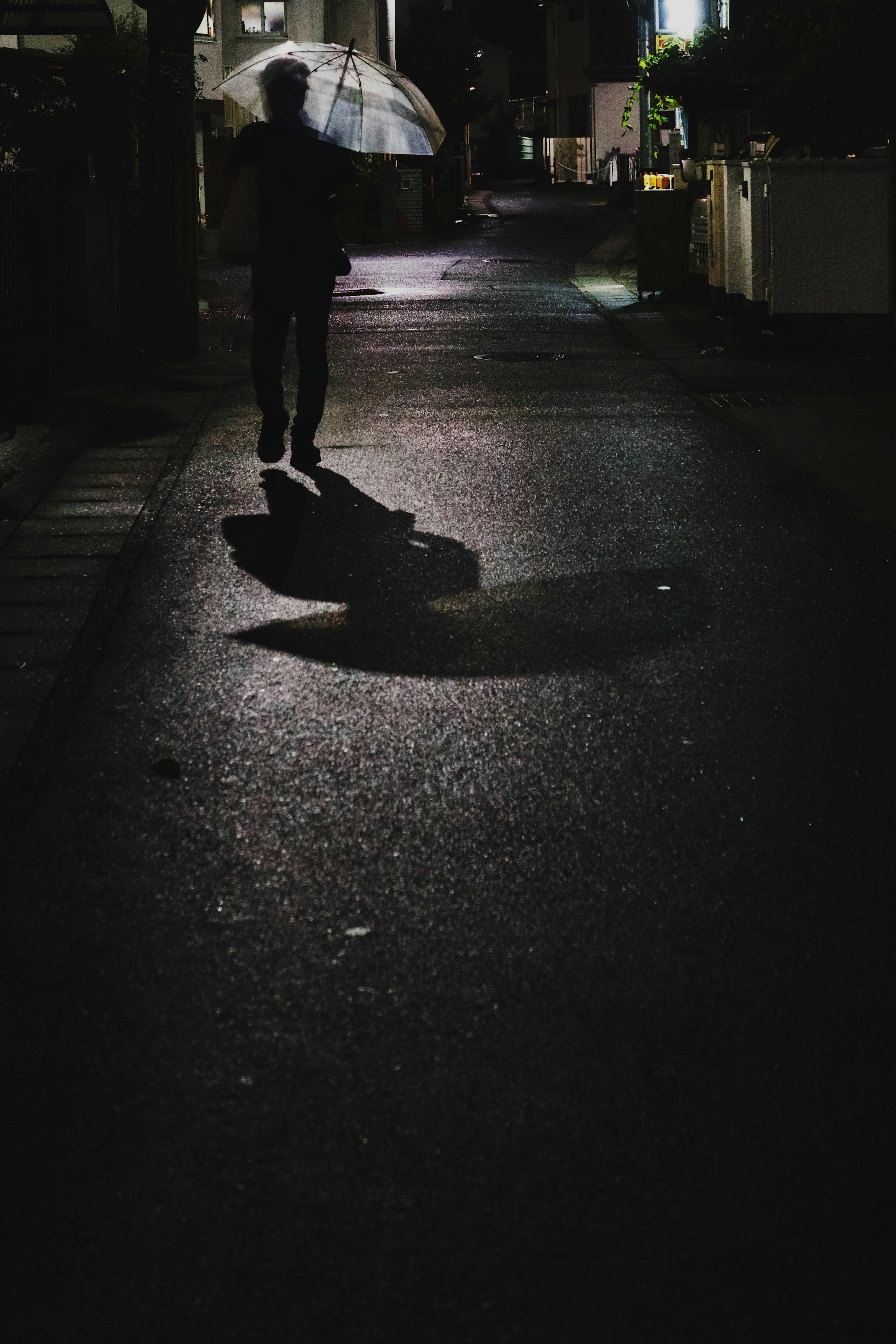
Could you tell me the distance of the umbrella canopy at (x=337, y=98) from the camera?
8883mm

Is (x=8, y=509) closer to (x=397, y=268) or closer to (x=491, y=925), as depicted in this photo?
(x=491, y=925)

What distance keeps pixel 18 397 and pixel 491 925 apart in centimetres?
859

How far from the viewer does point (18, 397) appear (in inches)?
448

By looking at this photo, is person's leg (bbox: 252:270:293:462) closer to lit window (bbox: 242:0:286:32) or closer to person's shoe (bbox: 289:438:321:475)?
person's shoe (bbox: 289:438:321:475)

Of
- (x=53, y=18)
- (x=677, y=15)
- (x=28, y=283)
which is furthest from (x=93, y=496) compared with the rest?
(x=677, y=15)

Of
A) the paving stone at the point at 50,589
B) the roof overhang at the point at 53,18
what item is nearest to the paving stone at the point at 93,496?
the paving stone at the point at 50,589

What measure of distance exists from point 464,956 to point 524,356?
1254 centimetres

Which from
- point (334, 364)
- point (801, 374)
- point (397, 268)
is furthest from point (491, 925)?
point (397, 268)

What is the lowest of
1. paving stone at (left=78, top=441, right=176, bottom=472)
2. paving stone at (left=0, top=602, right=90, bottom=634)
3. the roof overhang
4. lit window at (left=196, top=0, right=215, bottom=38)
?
paving stone at (left=0, top=602, right=90, bottom=634)

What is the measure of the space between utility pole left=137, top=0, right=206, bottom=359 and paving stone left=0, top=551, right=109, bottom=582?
25.2 ft

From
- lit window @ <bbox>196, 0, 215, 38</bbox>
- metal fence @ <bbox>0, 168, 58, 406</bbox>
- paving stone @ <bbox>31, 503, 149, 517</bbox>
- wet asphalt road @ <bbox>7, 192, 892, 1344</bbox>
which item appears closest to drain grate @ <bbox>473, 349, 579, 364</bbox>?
metal fence @ <bbox>0, 168, 58, 406</bbox>

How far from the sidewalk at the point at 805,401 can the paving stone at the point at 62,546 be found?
3657 mm

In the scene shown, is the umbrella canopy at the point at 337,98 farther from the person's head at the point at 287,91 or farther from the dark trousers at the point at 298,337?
the dark trousers at the point at 298,337

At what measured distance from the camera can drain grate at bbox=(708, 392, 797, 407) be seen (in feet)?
40.0
